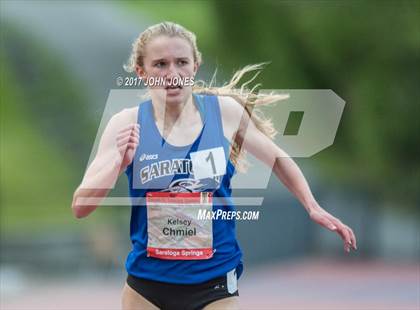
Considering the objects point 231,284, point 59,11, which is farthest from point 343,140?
point 231,284

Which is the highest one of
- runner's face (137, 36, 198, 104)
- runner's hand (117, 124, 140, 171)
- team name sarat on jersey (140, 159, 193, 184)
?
runner's face (137, 36, 198, 104)

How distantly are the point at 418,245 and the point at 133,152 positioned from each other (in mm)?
14894

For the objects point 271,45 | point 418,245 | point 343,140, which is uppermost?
point 271,45

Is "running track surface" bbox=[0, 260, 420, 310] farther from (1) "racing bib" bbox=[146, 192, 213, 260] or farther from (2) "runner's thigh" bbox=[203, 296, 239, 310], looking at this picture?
(1) "racing bib" bbox=[146, 192, 213, 260]

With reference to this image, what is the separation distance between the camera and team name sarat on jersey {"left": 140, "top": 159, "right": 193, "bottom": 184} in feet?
13.7

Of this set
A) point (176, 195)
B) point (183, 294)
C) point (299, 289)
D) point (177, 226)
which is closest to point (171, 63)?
point (176, 195)

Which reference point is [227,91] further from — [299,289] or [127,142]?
[299,289]

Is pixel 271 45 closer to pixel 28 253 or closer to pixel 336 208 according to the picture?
pixel 336 208

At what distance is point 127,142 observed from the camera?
397 cm

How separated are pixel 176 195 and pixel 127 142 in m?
0.41

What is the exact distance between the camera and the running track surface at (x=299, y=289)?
Answer: 1205 centimetres

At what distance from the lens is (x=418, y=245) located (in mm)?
18062

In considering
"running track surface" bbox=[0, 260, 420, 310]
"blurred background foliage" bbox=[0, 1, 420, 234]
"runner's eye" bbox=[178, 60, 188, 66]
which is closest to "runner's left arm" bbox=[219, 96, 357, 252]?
"runner's eye" bbox=[178, 60, 188, 66]

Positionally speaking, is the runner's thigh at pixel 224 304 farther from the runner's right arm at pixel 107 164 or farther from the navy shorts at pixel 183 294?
the runner's right arm at pixel 107 164
